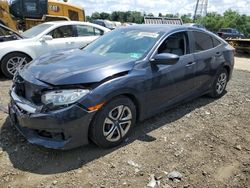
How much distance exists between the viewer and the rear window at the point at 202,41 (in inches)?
197

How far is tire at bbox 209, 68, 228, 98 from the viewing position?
5.66 meters

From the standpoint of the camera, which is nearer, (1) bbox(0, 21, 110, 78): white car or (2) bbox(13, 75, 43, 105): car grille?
(2) bbox(13, 75, 43, 105): car grille

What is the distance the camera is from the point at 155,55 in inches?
159

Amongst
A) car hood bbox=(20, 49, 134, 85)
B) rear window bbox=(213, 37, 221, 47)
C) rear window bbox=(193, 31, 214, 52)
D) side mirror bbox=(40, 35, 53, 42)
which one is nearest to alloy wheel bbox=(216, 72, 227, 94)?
rear window bbox=(213, 37, 221, 47)

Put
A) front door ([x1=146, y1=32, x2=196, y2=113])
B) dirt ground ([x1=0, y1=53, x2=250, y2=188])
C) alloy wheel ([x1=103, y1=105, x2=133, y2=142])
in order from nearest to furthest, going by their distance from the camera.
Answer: dirt ground ([x1=0, y1=53, x2=250, y2=188]) < alloy wheel ([x1=103, y1=105, x2=133, y2=142]) < front door ([x1=146, y1=32, x2=196, y2=113])

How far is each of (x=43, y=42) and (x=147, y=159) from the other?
500 centimetres

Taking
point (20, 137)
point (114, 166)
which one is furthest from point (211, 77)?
point (20, 137)

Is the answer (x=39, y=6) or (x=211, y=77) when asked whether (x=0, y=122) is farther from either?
(x=39, y=6)

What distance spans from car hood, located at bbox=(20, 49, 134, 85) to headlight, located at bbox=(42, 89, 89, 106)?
0.36 feet

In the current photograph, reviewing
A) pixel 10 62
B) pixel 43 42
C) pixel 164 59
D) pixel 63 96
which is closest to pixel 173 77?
pixel 164 59

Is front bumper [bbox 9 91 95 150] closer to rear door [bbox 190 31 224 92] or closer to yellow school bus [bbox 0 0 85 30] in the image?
rear door [bbox 190 31 224 92]

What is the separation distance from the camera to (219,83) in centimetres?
583

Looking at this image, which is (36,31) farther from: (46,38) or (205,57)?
(205,57)

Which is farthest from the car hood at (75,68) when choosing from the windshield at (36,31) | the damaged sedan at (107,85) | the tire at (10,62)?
the windshield at (36,31)
